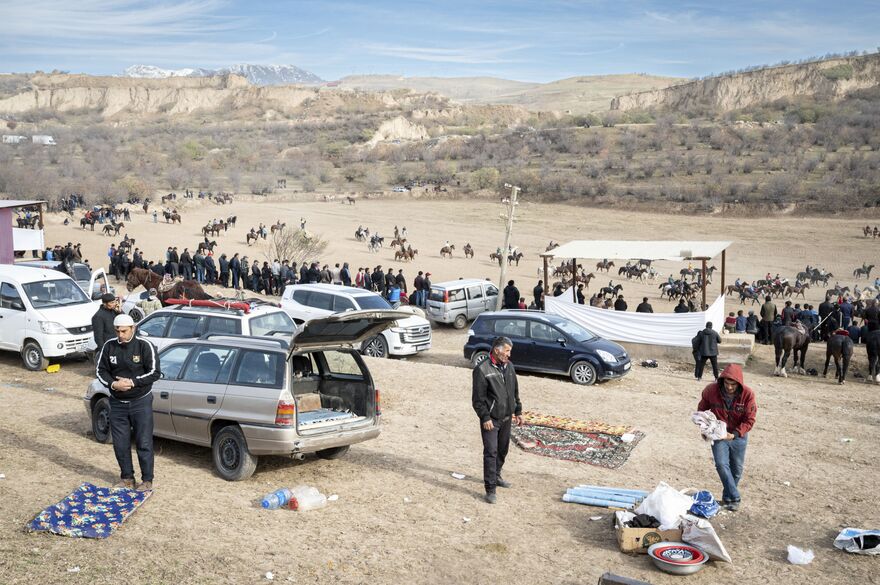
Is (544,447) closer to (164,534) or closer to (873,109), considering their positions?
(164,534)

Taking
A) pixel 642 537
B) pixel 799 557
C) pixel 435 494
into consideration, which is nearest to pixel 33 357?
pixel 435 494

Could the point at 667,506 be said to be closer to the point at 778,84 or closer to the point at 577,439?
the point at 577,439

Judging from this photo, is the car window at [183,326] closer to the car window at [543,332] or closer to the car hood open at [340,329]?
the car hood open at [340,329]

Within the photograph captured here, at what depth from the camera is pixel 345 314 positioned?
26.9ft

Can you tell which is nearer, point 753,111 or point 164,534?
point 164,534

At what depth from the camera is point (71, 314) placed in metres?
14.8

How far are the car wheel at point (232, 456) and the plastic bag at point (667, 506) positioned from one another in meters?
3.87

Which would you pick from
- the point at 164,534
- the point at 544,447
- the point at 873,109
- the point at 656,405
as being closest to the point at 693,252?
the point at 656,405

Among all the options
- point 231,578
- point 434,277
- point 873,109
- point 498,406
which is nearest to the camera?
point 231,578

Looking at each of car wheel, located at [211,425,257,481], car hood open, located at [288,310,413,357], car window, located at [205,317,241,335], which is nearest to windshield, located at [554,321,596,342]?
car window, located at [205,317,241,335]

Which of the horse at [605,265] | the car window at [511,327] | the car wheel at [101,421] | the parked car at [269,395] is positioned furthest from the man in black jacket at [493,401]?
the horse at [605,265]

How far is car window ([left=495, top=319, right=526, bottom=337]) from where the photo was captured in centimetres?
1728

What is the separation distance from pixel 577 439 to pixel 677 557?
14.6ft

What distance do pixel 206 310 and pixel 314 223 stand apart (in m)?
43.4
